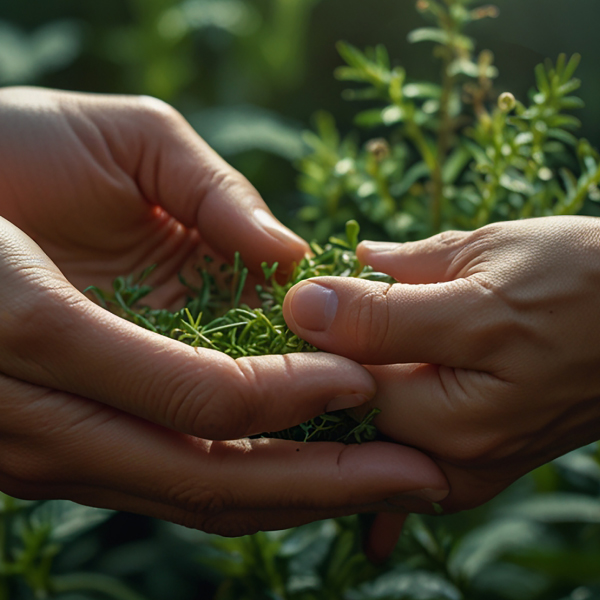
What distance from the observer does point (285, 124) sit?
2.46 m

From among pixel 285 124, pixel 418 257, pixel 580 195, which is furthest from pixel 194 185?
pixel 285 124

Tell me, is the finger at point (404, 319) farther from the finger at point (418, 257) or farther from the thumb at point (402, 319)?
the finger at point (418, 257)

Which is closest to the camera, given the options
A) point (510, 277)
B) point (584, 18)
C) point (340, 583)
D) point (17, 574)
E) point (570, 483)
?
point (510, 277)

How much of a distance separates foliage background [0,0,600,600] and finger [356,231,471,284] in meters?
0.51

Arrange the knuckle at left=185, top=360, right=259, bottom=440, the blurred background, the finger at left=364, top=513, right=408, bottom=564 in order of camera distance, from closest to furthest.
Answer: the knuckle at left=185, top=360, right=259, bottom=440
the finger at left=364, top=513, right=408, bottom=564
the blurred background

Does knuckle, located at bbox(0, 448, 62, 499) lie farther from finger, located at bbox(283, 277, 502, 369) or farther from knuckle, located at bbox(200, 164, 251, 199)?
knuckle, located at bbox(200, 164, 251, 199)

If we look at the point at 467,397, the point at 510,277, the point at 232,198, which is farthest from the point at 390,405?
the point at 232,198

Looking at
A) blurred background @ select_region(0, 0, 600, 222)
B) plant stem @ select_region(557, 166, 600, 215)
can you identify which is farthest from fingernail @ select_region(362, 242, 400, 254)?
blurred background @ select_region(0, 0, 600, 222)

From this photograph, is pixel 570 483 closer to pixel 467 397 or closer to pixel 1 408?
pixel 467 397

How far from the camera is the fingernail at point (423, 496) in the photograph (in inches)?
37.2

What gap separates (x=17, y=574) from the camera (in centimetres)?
124

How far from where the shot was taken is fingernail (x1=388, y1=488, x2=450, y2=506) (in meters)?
0.95

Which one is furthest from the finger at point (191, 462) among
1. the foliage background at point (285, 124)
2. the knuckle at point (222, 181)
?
the knuckle at point (222, 181)

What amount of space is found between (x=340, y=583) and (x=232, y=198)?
2.48ft
